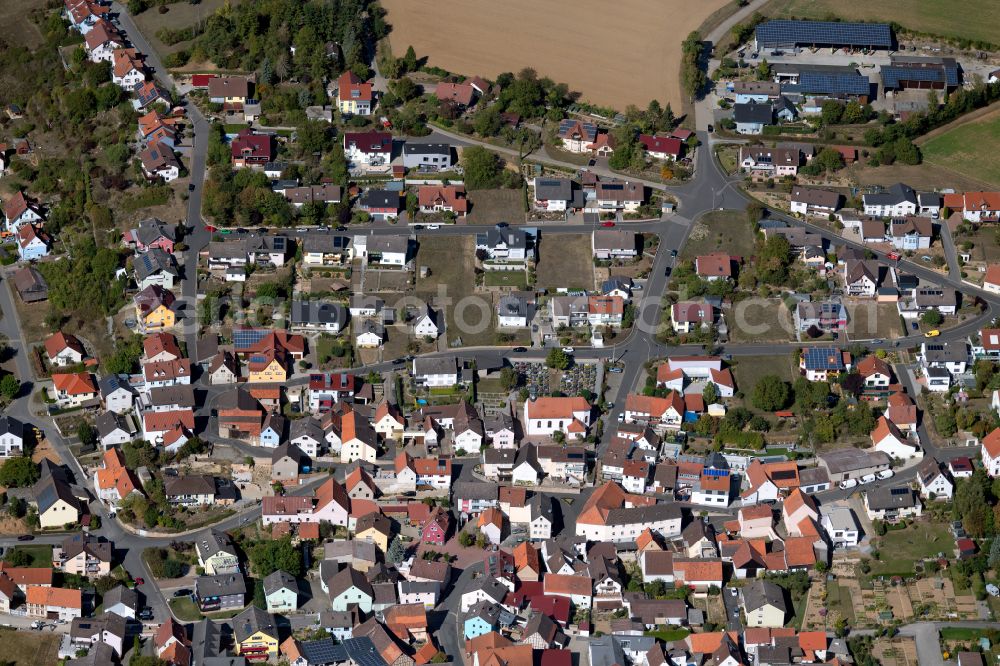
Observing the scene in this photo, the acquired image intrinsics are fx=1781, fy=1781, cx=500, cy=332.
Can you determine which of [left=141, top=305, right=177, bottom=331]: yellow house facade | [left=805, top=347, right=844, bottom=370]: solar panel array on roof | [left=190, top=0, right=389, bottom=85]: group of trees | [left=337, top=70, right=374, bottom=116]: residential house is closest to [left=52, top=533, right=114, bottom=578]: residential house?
[left=141, top=305, right=177, bottom=331]: yellow house facade

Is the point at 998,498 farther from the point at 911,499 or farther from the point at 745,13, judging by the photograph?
the point at 745,13

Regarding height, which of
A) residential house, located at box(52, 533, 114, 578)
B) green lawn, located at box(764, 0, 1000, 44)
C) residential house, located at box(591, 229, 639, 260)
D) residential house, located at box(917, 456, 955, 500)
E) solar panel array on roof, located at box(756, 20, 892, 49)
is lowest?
residential house, located at box(52, 533, 114, 578)

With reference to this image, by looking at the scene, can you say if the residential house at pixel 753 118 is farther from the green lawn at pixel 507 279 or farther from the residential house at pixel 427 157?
the green lawn at pixel 507 279

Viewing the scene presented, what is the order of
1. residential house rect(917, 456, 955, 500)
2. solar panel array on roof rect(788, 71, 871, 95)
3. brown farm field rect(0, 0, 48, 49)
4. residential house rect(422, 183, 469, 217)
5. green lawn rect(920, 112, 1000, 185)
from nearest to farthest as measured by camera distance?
residential house rect(917, 456, 955, 500) < residential house rect(422, 183, 469, 217) < green lawn rect(920, 112, 1000, 185) < solar panel array on roof rect(788, 71, 871, 95) < brown farm field rect(0, 0, 48, 49)

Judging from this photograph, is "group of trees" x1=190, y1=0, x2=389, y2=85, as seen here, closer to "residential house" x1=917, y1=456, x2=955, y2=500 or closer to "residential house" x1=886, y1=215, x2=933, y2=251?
"residential house" x1=886, y1=215, x2=933, y2=251

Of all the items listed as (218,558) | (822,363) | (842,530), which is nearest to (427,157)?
(822,363)

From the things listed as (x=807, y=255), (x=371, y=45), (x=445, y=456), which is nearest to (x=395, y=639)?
(x=445, y=456)

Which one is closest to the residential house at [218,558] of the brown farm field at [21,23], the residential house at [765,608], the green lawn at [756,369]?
the residential house at [765,608]

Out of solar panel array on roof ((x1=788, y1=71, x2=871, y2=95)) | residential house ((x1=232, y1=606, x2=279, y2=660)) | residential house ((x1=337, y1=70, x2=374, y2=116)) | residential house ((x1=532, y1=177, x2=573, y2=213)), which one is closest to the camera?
residential house ((x1=232, y1=606, x2=279, y2=660))
